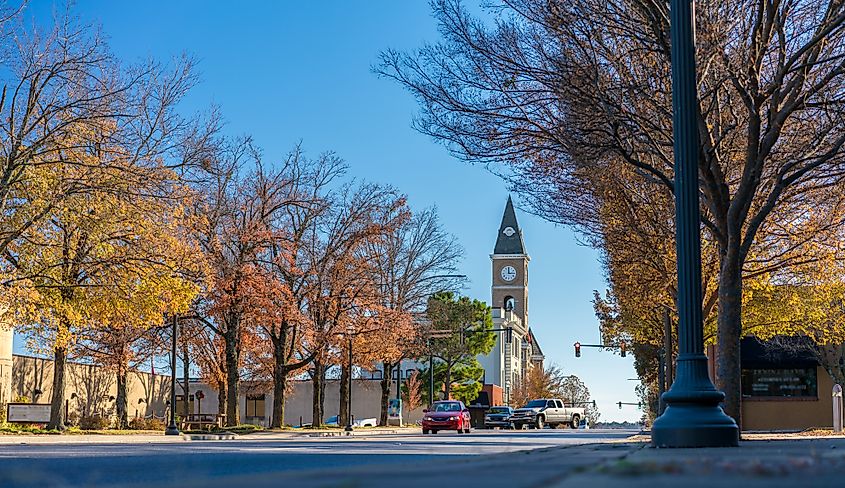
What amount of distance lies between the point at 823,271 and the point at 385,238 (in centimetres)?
2623

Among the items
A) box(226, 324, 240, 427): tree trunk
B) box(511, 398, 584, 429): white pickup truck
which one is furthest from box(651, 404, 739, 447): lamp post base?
box(511, 398, 584, 429): white pickup truck

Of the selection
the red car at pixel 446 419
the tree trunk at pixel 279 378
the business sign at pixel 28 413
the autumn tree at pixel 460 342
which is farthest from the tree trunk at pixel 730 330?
the autumn tree at pixel 460 342

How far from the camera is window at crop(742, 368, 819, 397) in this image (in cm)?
5259

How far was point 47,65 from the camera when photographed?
30.9 metres

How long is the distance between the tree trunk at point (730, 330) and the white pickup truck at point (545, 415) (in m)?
45.2

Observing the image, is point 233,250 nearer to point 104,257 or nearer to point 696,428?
point 104,257

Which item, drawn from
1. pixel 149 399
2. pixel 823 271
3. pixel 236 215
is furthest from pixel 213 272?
pixel 149 399

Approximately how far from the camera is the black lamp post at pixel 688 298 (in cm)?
1273

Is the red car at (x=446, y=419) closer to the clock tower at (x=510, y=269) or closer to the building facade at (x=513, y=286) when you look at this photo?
the building facade at (x=513, y=286)

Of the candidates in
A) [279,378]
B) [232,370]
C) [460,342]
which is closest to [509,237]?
[460,342]

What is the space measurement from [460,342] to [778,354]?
30.7 meters

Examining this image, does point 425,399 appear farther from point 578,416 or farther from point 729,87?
point 729,87

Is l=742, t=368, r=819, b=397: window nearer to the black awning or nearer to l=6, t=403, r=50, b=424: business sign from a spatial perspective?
the black awning

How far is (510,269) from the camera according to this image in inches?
5364
